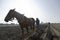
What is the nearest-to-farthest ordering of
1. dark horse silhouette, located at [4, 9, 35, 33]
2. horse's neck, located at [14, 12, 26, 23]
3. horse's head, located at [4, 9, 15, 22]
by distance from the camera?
1. dark horse silhouette, located at [4, 9, 35, 33]
2. horse's neck, located at [14, 12, 26, 23]
3. horse's head, located at [4, 9, 15, 22]

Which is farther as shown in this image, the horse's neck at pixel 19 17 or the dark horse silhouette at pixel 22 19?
the horse's neck at pixel 19 17

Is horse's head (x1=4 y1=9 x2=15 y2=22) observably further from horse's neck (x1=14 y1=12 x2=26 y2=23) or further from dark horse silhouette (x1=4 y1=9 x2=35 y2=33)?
horse's neck (x1=14 y1=12 x2=26 y2=23)

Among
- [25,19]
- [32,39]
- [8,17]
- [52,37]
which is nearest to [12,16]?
[8,17]

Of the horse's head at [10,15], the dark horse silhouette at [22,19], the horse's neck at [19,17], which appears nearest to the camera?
A: the dark horse silhouette at [22,19]

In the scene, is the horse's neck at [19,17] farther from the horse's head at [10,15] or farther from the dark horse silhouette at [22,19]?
the horse's head at [10,15]

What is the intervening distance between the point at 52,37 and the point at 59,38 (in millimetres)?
417

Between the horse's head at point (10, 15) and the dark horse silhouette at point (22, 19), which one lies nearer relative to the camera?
the dark horse silhouette at point (22, 19)

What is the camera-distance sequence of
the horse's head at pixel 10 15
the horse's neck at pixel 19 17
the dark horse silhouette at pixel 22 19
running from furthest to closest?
the horse's head at pixel 10 15 < the horse's neck at pixel 19 17 < the dark horse silhouette at pixel 22 19


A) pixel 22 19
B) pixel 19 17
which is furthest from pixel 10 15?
pixel 22 19

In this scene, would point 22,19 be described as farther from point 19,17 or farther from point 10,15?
point 10,15

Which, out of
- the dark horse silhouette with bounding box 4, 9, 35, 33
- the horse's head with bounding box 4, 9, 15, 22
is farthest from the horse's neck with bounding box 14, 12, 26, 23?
the horse's head with bounding box 4, 9, 15, 22

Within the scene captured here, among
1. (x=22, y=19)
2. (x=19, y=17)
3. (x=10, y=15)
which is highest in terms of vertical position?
(x=10, y=15)

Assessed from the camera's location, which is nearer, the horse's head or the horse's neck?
the horse's neck

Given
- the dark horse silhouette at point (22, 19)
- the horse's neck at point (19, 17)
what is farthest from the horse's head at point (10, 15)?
the horse's neck at point (19, 17)
